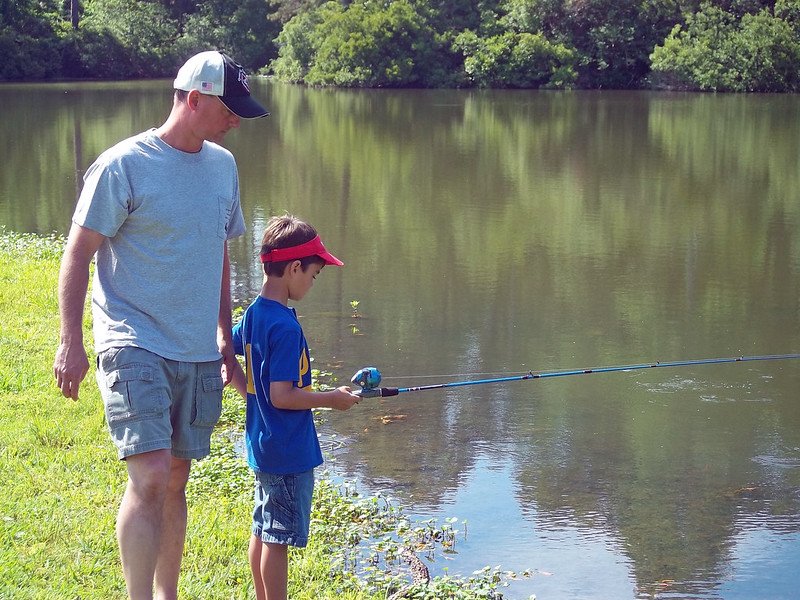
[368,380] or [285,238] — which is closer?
[285,238]

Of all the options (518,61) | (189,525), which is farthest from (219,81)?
(518,61)

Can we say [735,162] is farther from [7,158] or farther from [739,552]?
[739,552]

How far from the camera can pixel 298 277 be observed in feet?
11.2

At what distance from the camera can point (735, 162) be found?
1967 cm

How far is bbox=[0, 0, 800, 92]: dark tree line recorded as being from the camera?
42.7 metres

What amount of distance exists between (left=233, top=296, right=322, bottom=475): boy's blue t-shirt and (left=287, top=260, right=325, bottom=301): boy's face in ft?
0.24

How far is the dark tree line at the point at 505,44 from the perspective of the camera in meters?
42.7

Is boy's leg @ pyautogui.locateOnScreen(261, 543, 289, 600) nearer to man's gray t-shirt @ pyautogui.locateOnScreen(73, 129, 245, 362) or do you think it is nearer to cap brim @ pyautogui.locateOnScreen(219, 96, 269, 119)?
man's gray t-shirt @ pyautogui.locateOnScreen(73, 129, 245, 362)

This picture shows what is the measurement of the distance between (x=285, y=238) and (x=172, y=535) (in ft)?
3.26

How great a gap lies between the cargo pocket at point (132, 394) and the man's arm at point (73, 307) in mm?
107

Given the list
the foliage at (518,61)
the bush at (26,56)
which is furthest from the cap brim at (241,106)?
the bush at (26,56)

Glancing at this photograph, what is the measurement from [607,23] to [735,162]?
29.1 m

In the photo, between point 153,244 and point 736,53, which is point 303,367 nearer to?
point 153,244

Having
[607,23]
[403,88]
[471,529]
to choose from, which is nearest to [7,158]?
[471,529]
